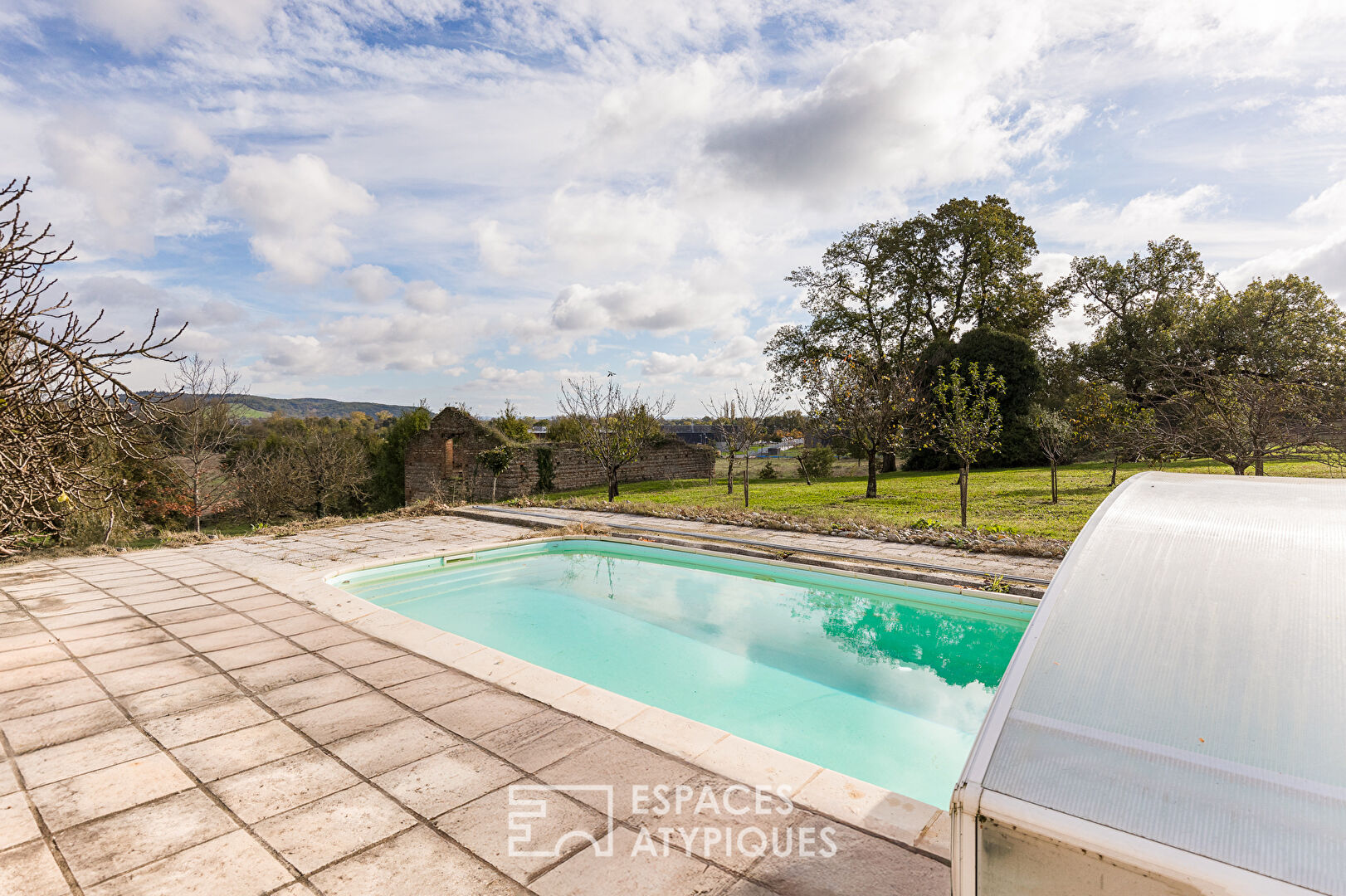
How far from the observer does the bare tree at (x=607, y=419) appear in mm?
14617

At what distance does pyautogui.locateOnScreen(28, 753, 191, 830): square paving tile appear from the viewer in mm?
2268

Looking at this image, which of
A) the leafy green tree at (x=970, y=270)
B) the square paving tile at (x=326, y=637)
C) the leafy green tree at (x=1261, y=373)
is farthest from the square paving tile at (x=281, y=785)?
the leafy green tree at (x=970, y=270)

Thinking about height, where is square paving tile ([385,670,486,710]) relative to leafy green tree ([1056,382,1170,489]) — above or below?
below

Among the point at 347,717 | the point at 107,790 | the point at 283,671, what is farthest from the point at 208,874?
the point at 283,671

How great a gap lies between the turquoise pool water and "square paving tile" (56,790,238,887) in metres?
2.71

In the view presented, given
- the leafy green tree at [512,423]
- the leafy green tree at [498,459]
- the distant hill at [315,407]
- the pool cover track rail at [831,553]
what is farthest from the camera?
the distant hill at [315,407]

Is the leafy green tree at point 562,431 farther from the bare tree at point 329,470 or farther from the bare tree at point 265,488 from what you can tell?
the bare tree at point 265,488

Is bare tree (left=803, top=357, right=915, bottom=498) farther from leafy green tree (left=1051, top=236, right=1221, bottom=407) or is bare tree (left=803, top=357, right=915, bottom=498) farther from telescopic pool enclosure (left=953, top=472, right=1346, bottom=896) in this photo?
telescopic pool enclosure (left=953, top=472, right=1346, bottom=896)

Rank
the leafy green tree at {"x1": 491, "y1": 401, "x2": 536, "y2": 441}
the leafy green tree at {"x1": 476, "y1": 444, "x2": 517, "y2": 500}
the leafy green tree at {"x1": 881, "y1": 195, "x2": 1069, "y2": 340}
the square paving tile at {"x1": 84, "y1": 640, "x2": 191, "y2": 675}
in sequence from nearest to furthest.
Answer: the square paving tile at {"x1": 84, "y1": 640, "x2": 191, "y2": 675} < the leafy green tree at {"x1": 476, "y1": 444, "x2": 517, "y2": 500} < the leafy green tree at {"x1": 491, "y1": 401, "x2": 536, "y2": 441} < the leafy green tree at {"x1": 881, "y1": 195, "x2": 1069, "y2": 340}

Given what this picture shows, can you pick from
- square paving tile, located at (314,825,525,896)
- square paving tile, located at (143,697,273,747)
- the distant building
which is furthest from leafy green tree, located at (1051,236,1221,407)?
square paving tile, located at (143,697,273,747)

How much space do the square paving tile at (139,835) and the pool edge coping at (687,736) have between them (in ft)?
4.61

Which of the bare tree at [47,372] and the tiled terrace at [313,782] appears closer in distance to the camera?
the tiled terrace at [313,782]

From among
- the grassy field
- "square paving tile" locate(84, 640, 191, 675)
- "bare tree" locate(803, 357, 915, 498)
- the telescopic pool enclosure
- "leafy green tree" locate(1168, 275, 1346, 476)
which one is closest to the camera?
the telescopic pool enclosure

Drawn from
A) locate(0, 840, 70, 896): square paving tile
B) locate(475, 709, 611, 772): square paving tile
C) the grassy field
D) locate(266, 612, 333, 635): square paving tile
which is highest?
the grassy field
